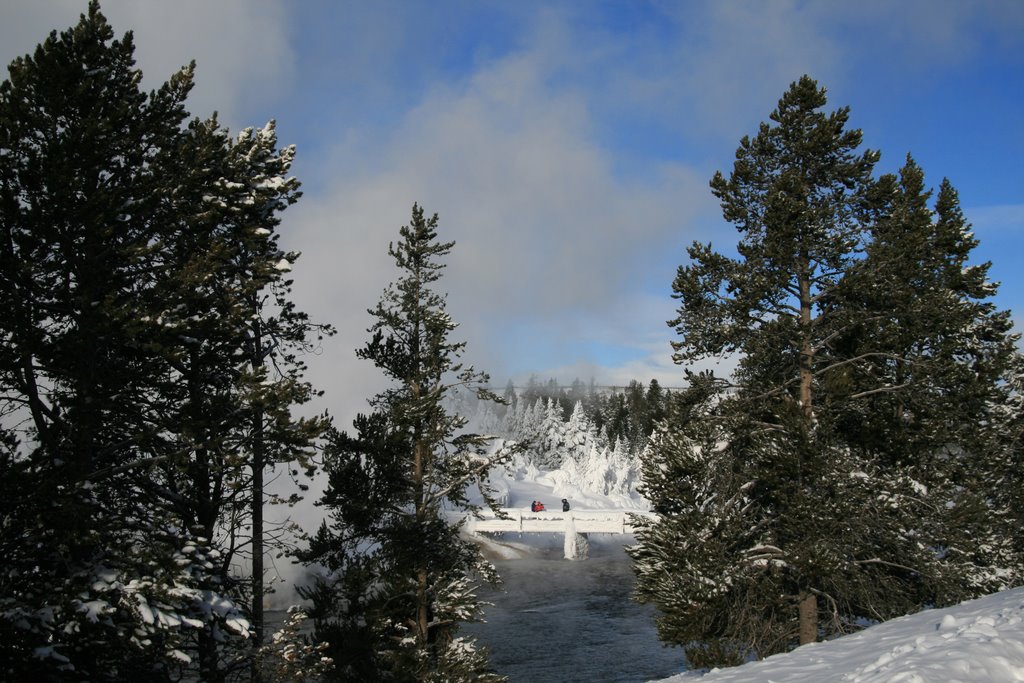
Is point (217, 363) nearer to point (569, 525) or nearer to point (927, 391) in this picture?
point (927, 391)

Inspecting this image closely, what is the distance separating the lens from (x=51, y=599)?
8.04m

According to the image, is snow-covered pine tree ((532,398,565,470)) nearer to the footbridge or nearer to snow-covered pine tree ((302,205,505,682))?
the footbridge

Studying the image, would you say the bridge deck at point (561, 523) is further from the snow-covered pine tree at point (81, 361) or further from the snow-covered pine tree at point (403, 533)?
the snow-covered pine tree at point (81, 361)

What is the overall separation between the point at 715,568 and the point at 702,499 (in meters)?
1.58

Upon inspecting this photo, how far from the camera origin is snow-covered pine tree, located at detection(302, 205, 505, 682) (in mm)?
14109

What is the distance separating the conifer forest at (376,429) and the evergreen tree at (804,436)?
0.23 ft

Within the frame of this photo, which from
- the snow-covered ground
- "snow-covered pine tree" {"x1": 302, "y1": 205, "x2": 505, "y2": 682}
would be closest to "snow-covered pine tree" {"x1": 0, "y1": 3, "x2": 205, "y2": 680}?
"snow-covered pine tree" {"x1": 302, "y1": 205, "x2": 505, "y2": 682}

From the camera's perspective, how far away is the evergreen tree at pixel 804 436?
43.8 feet

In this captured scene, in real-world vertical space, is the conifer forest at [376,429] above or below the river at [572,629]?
above

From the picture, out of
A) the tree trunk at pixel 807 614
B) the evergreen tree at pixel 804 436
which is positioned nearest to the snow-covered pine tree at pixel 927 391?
the evergreen tree at pixel 804 436

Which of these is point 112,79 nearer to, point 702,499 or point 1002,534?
point 702,499

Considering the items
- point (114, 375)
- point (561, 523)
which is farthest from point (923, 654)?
point (561, 523)

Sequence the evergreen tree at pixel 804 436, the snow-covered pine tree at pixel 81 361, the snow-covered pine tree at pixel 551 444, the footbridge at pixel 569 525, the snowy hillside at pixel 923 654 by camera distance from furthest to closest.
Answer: the snow-covered pine tree at pixel 551 444 < the footbridge at pixel 569 525 < the evergreen tree at pixel 804 436 < the snow-covered pine tree at pixel 81 361 < the snowy hillside at pixel 923 654

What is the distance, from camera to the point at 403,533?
565 inches
